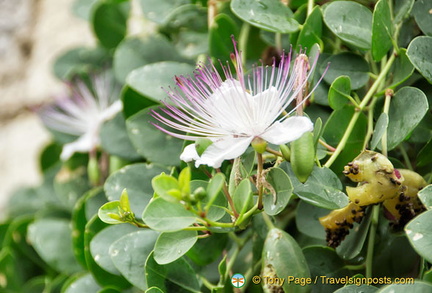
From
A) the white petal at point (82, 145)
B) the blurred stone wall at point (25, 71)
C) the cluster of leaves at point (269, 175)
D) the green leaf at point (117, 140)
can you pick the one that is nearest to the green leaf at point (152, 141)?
the cluster of leaves at point (269, 175)

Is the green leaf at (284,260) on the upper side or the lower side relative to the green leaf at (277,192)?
lower

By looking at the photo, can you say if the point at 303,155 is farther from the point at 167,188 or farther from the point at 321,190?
the point at 167,188

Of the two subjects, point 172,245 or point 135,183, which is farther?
point 135,183

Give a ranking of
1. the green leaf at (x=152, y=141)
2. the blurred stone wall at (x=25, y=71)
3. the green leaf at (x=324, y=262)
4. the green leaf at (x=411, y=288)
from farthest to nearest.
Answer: the blurred stone wall at (x=25, y=71) < the green leaf at (x=152, y=141) < the green leaf at (x=324, y=262) < the green leaf at (x=411, y=288)

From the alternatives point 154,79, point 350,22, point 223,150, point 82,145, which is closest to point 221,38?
point 154,79

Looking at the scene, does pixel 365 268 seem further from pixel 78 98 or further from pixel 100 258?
pixel 78 98

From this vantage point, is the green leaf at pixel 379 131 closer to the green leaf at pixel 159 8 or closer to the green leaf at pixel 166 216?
the green leaf at pixel 166 216
